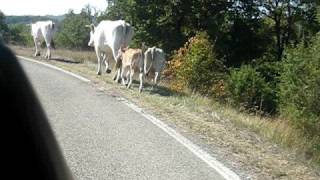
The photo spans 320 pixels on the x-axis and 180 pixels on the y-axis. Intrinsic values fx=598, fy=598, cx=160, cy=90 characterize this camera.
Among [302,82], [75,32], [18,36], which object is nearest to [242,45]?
[302,82]

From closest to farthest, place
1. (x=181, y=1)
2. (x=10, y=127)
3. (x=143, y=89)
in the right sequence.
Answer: (x=10, y=127)
(x=143, y=89)
(x=181, y=1)

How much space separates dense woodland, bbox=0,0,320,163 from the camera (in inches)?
1222

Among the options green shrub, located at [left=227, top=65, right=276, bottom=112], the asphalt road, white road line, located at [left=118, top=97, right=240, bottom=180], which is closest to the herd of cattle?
the asphalt road

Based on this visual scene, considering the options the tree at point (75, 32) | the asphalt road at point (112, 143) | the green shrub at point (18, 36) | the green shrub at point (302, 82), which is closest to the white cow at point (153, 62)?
the asphalt road at point (112, 143)

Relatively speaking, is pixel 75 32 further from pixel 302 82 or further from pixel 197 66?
pixel 197 66

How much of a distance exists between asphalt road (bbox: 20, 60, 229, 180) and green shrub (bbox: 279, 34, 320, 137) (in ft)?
69.7

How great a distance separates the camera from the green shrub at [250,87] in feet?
116

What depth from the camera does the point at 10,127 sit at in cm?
533

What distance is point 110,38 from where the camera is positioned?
1742 centimetres

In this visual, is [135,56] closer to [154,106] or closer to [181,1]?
[154,106]

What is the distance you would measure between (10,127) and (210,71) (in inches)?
1045

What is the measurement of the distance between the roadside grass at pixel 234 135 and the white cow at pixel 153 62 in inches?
24.2

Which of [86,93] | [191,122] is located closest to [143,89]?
[86,93]

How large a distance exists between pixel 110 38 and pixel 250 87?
20171 mm
